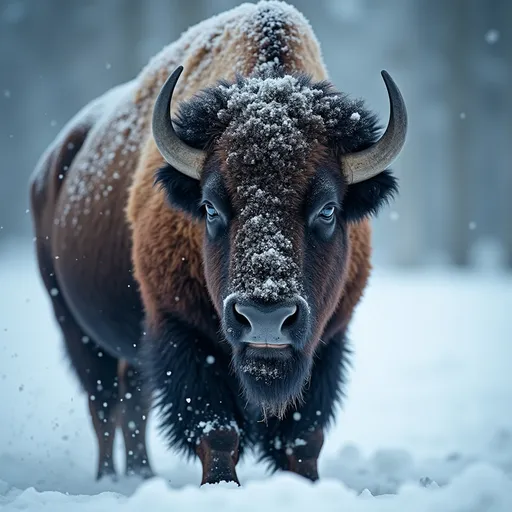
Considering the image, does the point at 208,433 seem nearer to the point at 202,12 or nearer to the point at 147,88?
the point at 147,88

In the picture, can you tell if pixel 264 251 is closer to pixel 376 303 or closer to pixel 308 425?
pixel 308 425

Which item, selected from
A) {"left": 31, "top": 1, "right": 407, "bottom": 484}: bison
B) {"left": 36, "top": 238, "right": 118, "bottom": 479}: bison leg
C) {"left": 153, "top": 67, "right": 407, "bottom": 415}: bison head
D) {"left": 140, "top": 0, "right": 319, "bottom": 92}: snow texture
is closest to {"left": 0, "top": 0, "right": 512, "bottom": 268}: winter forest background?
{"left": 140, "top": 0, "right": 319, "bottom": 92}: snow texture

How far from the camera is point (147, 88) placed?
15.8 feet

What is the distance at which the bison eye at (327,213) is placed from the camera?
3.19m

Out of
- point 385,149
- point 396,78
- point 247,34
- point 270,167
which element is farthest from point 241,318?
point 396,78

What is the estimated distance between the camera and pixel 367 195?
347 centimetres

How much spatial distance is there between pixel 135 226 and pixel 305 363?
1451 millimetres

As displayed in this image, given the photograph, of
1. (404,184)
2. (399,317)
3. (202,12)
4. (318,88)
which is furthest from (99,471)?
(404,184)

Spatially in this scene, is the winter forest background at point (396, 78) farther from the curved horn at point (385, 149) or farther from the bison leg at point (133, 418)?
the curved horn at point (385, 149)

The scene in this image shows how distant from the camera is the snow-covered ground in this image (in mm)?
2584

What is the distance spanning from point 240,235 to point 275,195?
22cm

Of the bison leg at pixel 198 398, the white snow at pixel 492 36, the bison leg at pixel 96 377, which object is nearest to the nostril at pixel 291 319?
the bison leg at pixel 198 398

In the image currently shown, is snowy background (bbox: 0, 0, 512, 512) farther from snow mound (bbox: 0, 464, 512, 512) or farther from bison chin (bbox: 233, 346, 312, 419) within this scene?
bison chin (bbox: 233, 346, 312, 419)

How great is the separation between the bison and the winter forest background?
8410 mm
